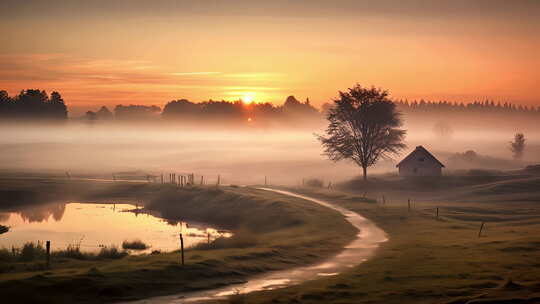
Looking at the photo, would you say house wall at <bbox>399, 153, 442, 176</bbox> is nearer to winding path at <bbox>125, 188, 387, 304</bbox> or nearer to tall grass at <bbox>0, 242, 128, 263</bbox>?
winding path at <bbox>125, 188, 387, 304</bbox>

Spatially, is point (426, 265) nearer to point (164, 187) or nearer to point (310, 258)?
point (310, 258)

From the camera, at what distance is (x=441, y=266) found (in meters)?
40.8

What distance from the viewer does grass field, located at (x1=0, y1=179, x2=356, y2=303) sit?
33.8 metres

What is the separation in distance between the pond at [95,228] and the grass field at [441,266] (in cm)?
2093

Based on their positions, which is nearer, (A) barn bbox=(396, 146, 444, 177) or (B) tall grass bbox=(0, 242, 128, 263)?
(B) tall grass bbox=(0, 242, 128, 263)

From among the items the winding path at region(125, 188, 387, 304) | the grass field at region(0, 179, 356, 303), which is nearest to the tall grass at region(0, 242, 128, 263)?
the grass field at region(0, 179, 356, 303)

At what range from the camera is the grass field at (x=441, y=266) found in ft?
107

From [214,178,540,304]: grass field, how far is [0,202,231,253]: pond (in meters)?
20.9

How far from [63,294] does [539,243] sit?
118ft

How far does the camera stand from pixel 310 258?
151 feet

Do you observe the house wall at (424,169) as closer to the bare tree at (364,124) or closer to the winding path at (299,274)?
the bare tree at (364,124)

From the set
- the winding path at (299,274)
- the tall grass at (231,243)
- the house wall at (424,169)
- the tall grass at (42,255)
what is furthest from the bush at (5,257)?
the house wall at (424,169)

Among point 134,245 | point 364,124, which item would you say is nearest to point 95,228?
point 134,245

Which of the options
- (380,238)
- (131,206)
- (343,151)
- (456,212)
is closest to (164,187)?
(131,206)
